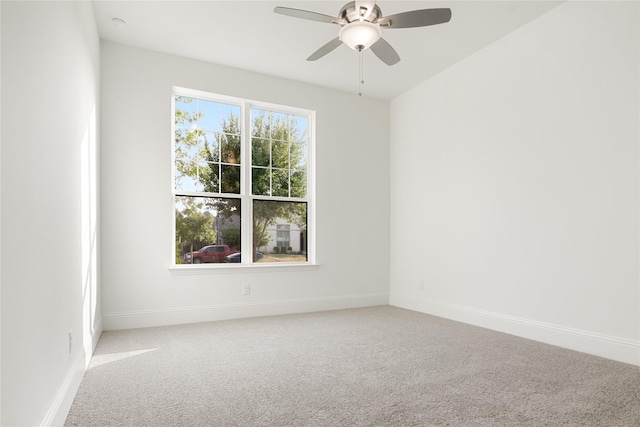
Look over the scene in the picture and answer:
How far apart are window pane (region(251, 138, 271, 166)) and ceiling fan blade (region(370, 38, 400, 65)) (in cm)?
211

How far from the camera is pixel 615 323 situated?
305 cm

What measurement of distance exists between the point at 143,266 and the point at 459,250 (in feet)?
11.3

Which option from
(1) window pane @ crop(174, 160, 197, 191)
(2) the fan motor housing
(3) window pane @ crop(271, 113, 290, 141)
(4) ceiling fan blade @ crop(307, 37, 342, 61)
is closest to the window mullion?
(3) window pane @ crop(271, 113, 290, 141)

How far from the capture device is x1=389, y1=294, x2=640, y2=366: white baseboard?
298 centimetres

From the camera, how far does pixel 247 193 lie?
4.75 m

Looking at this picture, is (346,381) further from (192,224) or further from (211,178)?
(211,178)

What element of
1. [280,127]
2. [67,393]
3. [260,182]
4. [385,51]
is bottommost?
[67,393]

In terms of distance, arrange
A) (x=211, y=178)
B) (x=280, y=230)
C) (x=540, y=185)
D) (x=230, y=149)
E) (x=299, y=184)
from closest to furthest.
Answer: (x=540, y=185), (x=211, y=178), (x=230, y=149), (x=280, y=230), (x=299, y=184)

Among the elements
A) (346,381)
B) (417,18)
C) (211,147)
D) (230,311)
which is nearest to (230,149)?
(211,147)

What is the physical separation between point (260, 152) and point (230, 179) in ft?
1.73

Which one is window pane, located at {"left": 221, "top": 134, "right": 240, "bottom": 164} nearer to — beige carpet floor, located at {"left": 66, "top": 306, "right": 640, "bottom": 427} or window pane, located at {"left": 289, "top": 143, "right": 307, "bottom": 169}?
window pane, located at {"left": 289, "top": 143, "right": 307, "bottom": 169}

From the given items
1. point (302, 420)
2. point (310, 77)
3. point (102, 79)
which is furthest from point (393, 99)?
point (302, 420)

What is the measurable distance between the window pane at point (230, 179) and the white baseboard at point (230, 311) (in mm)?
1337

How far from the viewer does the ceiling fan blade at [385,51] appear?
120 inches
